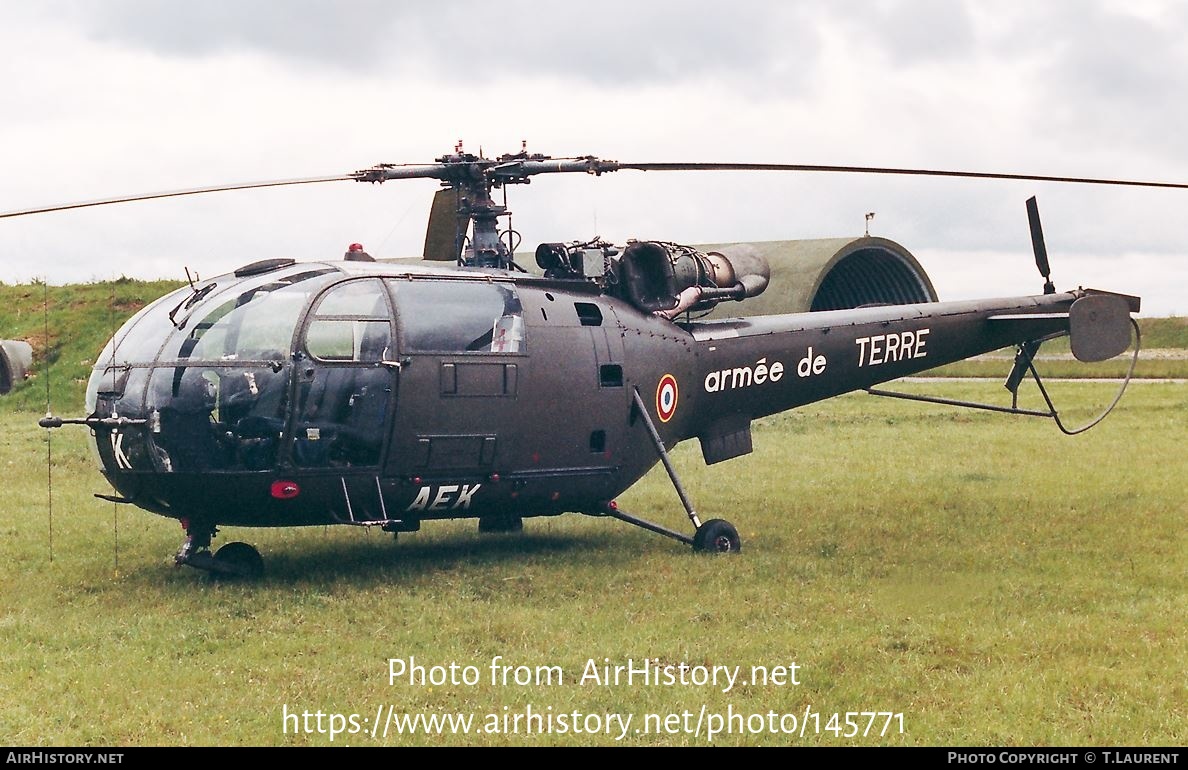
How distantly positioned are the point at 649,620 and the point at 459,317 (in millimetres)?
3300

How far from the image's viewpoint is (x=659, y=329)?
1398cm

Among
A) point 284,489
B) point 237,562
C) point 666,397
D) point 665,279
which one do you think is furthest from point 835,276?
point 284,489

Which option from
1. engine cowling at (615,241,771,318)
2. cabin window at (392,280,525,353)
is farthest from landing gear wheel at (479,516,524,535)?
cabin window at (392,280,525,353)

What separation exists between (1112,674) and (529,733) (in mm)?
4063

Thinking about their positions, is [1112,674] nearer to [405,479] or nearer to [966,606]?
[966,606]

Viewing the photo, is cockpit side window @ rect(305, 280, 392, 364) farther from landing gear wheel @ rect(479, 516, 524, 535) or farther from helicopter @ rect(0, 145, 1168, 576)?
landing gear wheel @ rect(479, 516, 524, 535)

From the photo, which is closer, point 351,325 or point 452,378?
point 351,325

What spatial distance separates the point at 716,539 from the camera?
13.6m

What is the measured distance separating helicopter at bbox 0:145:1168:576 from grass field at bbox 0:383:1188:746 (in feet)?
2.74

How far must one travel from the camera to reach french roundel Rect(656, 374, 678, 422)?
13852 mm

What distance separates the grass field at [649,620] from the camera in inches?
328

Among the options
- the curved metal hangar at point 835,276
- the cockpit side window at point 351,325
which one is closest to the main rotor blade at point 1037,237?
the cockpit side window at point 351,325

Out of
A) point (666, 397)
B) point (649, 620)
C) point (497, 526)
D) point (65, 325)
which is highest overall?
point (65, 325)

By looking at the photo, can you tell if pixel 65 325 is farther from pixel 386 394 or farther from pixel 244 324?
pixel 386 394
